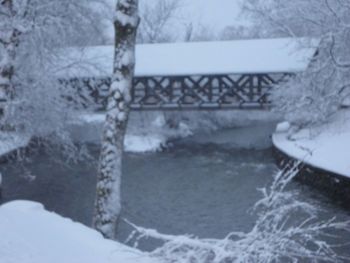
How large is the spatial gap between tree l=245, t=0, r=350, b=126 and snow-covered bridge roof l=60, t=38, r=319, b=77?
6.37 feet

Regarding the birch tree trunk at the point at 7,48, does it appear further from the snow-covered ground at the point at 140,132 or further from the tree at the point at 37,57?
the snow-covered ground at the point at 140,132

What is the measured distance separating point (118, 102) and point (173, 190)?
698 centimetres

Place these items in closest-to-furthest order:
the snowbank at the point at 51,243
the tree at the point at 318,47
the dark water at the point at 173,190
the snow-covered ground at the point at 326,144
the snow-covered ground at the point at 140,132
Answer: the snowbank at the point at 51,243, the dark water at the point at 173,190, the tree at the point at 318,47, the snow-covered ground at the point at 326,144, the snow-covered ground at the point at 140,132

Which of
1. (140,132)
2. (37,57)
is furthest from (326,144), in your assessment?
(140,132)

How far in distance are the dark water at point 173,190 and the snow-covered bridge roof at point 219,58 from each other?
3.12 metres

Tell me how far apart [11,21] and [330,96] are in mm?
7197

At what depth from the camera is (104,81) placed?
17141 mm


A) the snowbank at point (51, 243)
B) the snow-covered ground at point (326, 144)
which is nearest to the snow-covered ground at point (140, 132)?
the snow-covered ground at point (326, 144)

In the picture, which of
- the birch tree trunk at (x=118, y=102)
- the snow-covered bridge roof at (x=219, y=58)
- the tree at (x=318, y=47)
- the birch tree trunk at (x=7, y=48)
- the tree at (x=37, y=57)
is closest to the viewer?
the birch tree trunk at (x=118, y=102)

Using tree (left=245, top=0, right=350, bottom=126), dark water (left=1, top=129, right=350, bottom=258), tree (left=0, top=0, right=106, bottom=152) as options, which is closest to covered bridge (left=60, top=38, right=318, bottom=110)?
tree (left=245, top=0, right=350, bottom=126)

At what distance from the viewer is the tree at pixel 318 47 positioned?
11844mm

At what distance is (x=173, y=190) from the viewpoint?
1224cm

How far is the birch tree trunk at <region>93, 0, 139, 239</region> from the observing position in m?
5.41

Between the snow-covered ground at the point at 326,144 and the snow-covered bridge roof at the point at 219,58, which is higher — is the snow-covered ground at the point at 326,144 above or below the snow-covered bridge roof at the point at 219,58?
below
